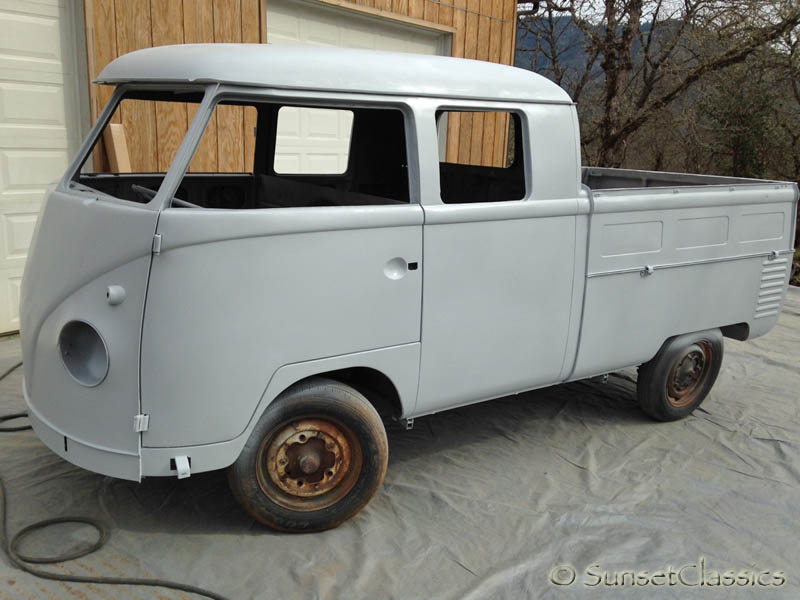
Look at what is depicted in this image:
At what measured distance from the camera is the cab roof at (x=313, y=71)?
2895 millimetres

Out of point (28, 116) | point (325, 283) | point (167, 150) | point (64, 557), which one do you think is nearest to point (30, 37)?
point (28, 116)

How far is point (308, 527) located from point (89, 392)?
1049 mm

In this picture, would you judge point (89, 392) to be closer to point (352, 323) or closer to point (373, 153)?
point (352, 323)

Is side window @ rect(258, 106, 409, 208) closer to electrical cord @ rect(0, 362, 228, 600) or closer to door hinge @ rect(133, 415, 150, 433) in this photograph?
door hinge @ rect(133, 415, 150, 433)

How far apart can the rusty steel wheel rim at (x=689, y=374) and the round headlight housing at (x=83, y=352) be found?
3.12 metres

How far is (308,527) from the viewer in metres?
3.22

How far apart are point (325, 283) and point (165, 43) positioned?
380cm

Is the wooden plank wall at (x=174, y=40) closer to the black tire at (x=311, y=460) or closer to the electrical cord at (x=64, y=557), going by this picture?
the electrical cord at (x=64, y=557)

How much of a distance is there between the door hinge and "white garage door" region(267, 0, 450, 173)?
4.30 metres

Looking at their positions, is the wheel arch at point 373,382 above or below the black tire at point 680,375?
above

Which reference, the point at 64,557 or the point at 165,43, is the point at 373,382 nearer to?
the point at 64,557

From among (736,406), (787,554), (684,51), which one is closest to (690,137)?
(684,51)

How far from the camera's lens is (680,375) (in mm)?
4551

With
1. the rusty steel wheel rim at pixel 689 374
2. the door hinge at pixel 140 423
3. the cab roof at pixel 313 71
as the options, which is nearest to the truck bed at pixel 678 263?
the rusty steel wheel rim at pixel 689 374
